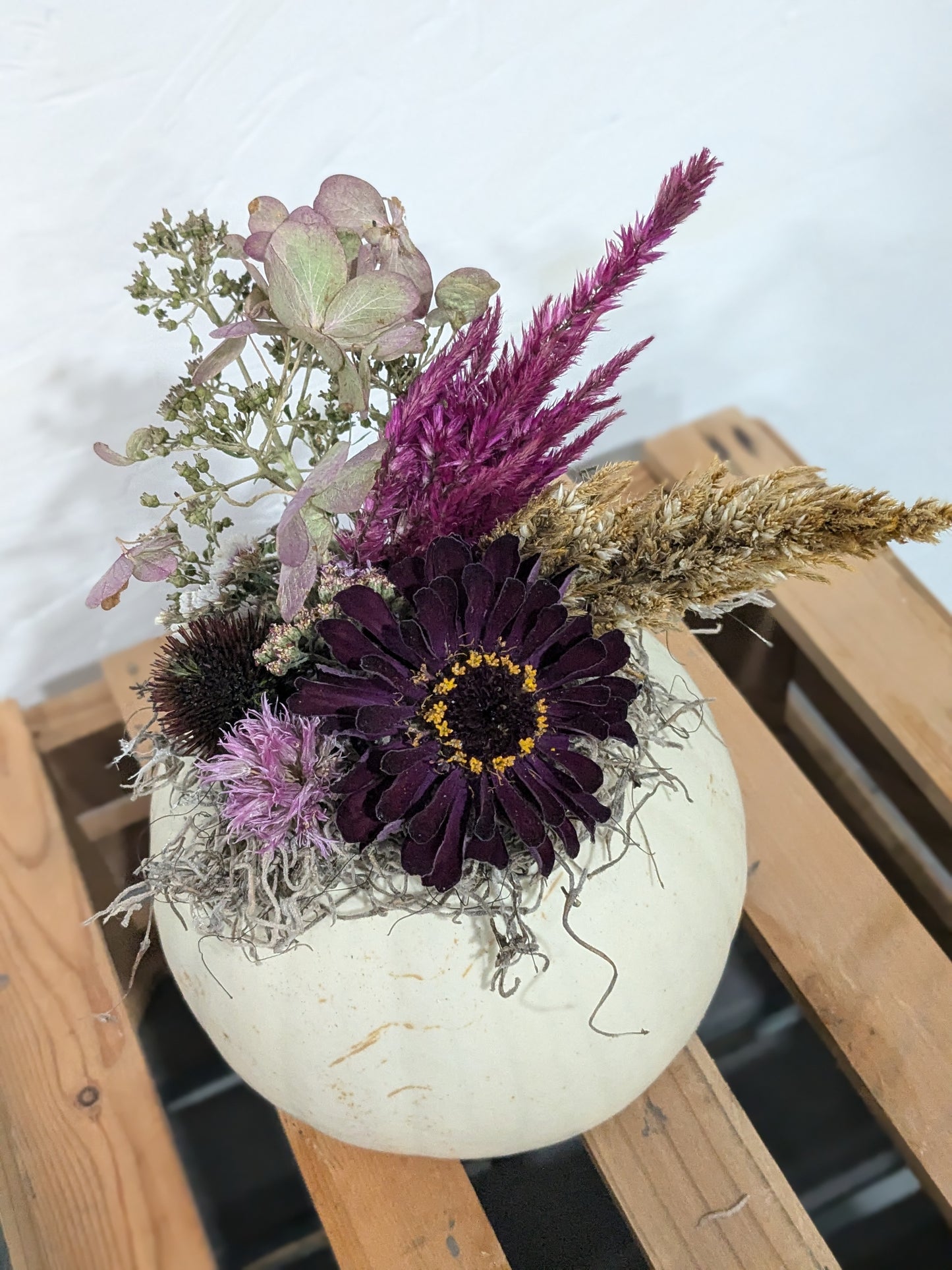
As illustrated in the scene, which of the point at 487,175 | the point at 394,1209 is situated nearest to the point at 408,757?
the point at 394,1209

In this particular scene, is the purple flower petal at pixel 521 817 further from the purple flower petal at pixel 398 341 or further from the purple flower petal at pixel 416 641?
the purple flower petal at pixel 398 341

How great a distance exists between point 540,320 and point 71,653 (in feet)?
1.85

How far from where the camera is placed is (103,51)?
50cm

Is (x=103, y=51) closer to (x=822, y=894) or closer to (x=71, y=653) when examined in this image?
(x=71, y=653)

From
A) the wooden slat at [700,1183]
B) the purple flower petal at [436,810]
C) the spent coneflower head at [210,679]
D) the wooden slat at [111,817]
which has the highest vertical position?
the wooden slat at [111,817]

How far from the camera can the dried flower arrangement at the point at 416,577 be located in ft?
1.16

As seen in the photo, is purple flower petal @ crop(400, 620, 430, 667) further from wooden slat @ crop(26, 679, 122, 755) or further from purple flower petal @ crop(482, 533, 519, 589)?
wooden slat @ crop(26, 679, 122, 755)

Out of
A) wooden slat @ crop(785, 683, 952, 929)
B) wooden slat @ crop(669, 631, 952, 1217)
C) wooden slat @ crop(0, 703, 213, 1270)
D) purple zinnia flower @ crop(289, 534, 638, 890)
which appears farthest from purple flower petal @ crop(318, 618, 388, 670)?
wooden slat @ crop(785, 683, 952, 929)

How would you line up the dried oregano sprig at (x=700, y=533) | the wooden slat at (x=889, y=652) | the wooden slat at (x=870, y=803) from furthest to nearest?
the wooden slat at (x=870, y=803)
the wooden slat at (x=889, y=652)
the dried oregano sprig at (x=700, y=533)

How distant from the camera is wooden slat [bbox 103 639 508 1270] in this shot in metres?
0.52

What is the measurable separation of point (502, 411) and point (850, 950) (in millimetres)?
409

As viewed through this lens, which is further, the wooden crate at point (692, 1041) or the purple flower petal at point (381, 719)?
the wooden crate at point (692, 1041)

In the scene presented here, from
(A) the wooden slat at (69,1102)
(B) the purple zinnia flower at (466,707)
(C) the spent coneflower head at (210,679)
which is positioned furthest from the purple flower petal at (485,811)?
(A) the wooden slat at (69,1102)

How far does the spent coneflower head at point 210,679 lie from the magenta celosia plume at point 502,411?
0.21 ft
